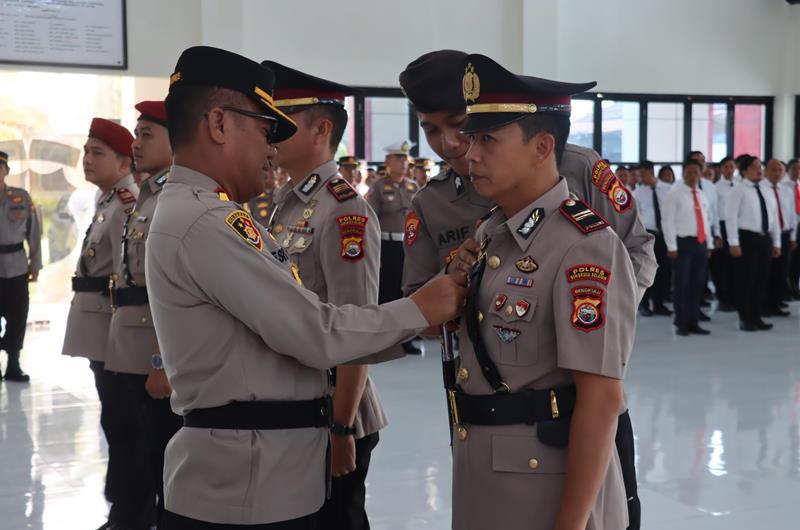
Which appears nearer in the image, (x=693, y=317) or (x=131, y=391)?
(x=131, y=391)

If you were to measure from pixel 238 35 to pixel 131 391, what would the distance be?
7975 millimetres

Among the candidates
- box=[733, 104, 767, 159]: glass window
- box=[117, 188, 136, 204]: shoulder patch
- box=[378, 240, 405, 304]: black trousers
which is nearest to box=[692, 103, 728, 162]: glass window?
box=[733, 104, 767, 159]: glass window

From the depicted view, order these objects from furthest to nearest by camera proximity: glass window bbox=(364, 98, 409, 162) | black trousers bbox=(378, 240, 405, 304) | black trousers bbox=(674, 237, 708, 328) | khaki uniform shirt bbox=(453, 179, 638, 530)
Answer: glass window bbox=(364, 98, 409, 162), black trousers bbox=(674, 237, 708, 328), black trousers bbox=(378, 240, 405, 304), khaki uniform shirt bbox=(453, 179, 638, 530)

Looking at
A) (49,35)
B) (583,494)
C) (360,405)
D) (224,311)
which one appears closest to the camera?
(583,494)

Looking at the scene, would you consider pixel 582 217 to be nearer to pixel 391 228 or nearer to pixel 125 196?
pixel 125 196

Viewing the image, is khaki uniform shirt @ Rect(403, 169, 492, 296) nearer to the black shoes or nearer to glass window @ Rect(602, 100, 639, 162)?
the black shoes

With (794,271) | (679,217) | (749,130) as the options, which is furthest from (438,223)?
(749,130)

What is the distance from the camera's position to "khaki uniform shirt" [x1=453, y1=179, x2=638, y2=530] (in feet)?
5.07

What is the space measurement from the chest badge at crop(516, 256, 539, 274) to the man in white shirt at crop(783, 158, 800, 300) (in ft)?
30.3

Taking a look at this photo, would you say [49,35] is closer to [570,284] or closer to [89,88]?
[89,88]

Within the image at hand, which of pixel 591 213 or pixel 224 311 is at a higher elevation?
pixel 591 213

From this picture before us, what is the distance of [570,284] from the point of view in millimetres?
1560

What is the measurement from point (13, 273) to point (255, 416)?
5.52 meters

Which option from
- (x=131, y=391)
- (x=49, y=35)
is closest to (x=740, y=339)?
(x=131, y=391)
